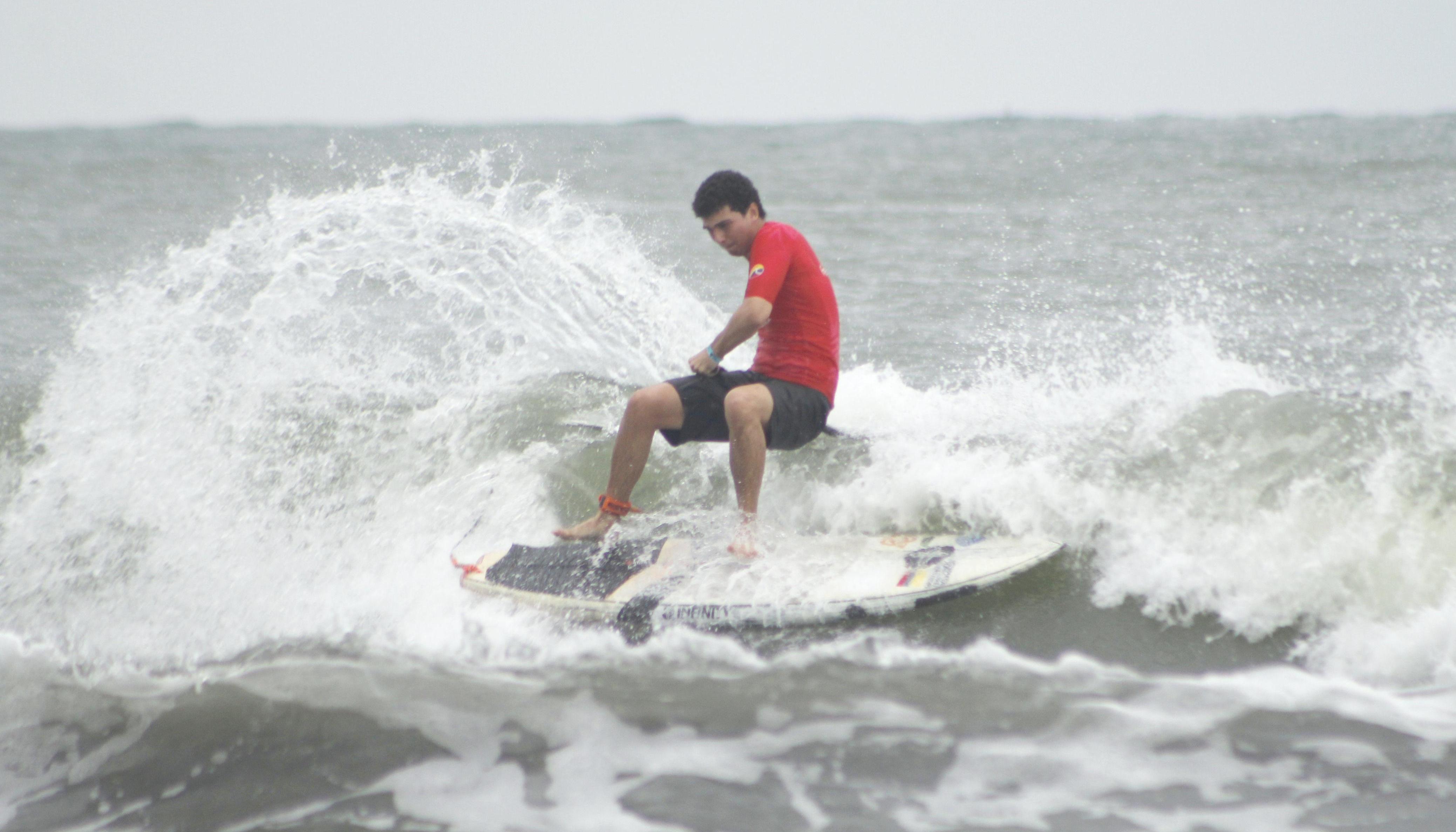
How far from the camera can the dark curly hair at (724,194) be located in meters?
4.56

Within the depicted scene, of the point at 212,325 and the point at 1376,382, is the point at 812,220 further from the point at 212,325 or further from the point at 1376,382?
the point at 212,325

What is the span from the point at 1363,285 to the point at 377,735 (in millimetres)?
10396

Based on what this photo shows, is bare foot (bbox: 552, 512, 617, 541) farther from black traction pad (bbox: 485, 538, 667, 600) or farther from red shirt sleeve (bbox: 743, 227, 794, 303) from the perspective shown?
red shirt sleeve (bbox: 743, 227, 794, 303)

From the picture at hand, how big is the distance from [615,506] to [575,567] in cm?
33

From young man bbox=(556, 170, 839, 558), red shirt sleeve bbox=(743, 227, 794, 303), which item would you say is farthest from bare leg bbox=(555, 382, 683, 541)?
red shirt sleeve bbox=(743, 227, 794, 303)

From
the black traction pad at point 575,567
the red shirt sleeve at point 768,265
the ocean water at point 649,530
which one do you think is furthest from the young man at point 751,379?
the ocean water at point 649,530

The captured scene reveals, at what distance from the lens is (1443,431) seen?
16.2 feet

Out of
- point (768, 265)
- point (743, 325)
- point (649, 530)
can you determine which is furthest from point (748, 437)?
point (649, 530)

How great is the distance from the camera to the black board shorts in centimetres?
477

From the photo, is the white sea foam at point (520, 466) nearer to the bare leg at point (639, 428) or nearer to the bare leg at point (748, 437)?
the bare leg at point (639, 428)

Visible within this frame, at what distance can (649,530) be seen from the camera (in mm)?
5254

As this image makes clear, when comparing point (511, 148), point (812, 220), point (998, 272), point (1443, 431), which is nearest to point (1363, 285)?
point (998, 272)

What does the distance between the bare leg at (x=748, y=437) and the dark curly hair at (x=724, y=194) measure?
79 centimetres

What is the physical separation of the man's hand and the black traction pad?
3.04 feet
